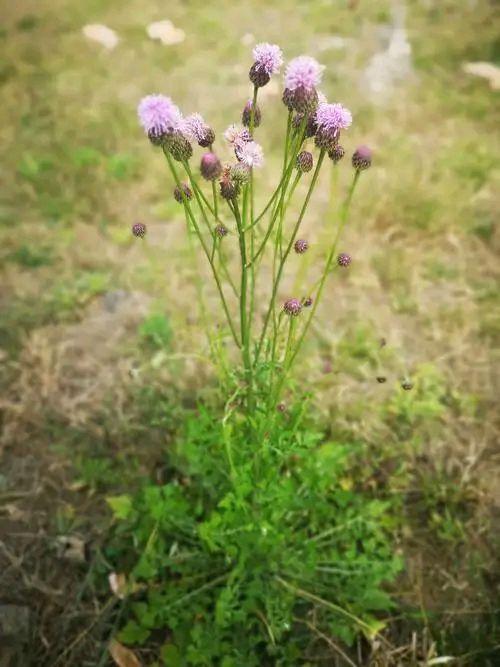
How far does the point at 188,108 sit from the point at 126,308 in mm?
2248

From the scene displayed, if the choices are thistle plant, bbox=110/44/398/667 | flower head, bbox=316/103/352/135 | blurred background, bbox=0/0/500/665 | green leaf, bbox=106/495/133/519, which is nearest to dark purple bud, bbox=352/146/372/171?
flower head, bbox=316/103/352/135

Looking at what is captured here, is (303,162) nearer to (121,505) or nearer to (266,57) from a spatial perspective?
(266,57)

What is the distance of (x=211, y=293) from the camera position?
3121 mm

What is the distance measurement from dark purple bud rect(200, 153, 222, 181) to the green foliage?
77 centimetres

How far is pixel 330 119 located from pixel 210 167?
294 mm

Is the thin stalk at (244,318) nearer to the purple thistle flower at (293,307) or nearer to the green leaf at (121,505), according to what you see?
the purple thistle flower at (293,307)

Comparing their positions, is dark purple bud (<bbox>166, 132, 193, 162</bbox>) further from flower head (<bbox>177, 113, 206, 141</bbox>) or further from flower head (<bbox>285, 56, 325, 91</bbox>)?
flower head (<bbox>285, 56, 325, 91</bbox>)

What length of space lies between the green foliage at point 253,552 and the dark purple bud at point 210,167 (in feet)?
2.52

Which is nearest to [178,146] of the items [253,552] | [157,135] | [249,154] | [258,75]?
[157,135]

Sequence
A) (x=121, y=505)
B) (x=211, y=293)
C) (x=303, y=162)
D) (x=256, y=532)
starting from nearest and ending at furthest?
1. (x=303, y=162)
2. (x=256, y=532)
3. (x=121, y=505)
4. (x=211, y=293)

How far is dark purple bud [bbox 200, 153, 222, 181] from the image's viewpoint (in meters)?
1.17

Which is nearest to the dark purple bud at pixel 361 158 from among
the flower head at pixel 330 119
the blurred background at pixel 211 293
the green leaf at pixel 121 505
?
the flower head at pixel 330 119

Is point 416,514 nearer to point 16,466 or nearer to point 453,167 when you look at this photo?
point 16,466

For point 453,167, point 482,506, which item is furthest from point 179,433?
point 453,167
